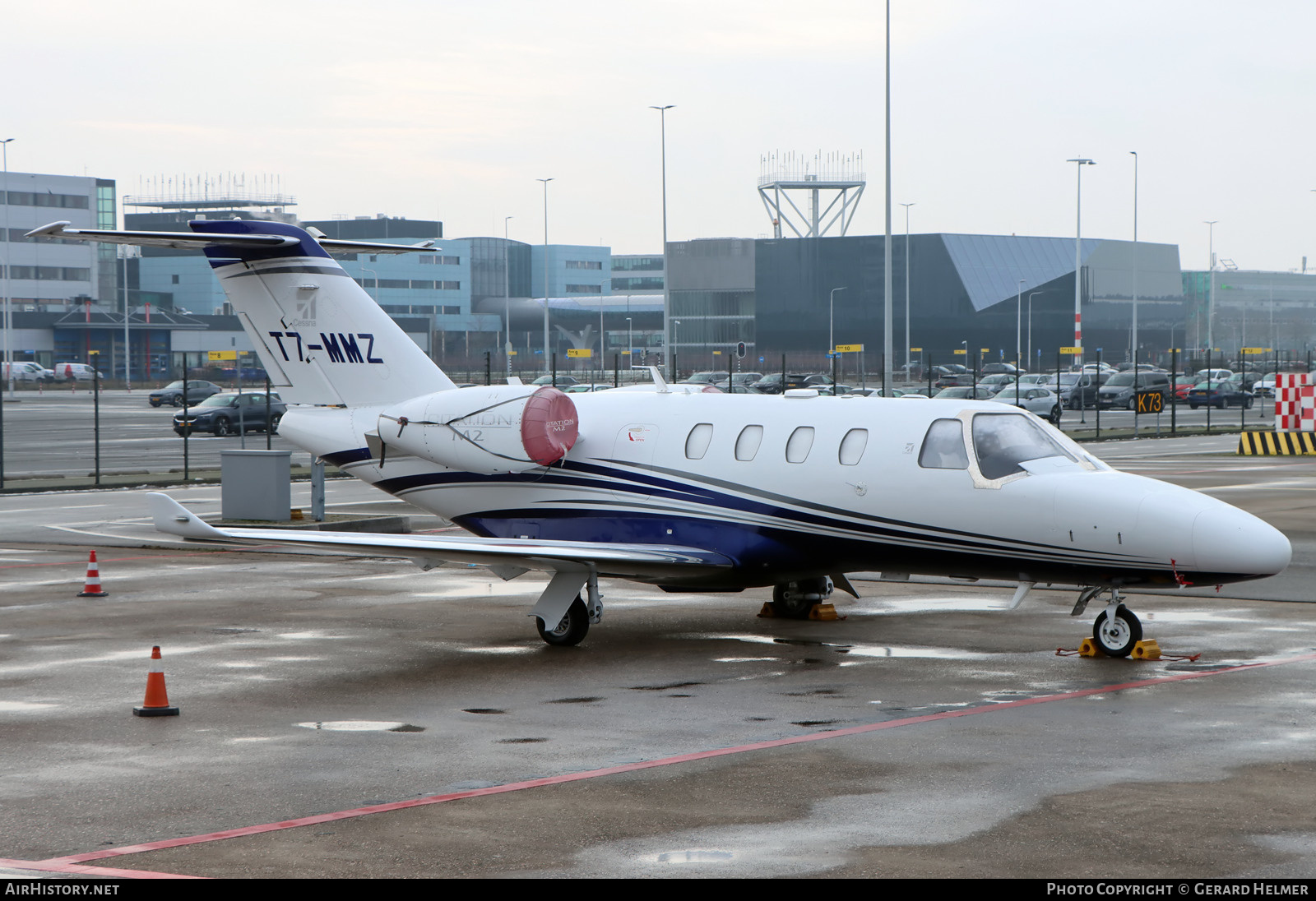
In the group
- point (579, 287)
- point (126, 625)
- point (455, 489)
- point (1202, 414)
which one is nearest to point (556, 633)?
point (455, 489)

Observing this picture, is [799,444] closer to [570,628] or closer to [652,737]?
[570,628]

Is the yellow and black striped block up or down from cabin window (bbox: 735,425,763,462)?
down

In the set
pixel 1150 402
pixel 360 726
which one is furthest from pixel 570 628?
pixel 1150 402

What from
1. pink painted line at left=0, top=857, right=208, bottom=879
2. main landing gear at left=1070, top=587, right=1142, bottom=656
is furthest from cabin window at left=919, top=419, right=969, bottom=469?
pink painted line at left=0, top=857, right=208, bottom=879

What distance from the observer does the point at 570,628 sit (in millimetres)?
15070

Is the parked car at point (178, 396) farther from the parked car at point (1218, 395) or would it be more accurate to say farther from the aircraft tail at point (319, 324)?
the aircraft tail at point (319, 324)

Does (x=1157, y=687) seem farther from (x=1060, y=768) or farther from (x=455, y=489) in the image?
(x=455, y=489)

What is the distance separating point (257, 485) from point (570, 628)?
40.1 feet

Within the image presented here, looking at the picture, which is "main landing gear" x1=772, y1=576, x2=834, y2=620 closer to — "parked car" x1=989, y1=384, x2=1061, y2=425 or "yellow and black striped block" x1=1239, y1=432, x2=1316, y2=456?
"yellow and black striped block" x1=1239, y1=432, x2=1316, y2=456

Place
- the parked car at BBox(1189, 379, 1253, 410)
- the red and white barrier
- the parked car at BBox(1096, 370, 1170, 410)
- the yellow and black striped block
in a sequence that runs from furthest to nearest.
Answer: the parked car at BBox(1096, 370, 1170, 410), the parked car at BBox(1189, 379, 1253, 410), the red and white barrier, the yellow and black striped block

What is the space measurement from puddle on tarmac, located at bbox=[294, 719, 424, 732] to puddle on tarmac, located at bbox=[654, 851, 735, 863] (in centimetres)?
380

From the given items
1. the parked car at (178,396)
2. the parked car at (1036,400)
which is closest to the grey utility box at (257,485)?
the parked car at (1036,400)

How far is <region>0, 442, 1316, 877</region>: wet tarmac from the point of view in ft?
26.7

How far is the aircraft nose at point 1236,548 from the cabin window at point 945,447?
2251mm
